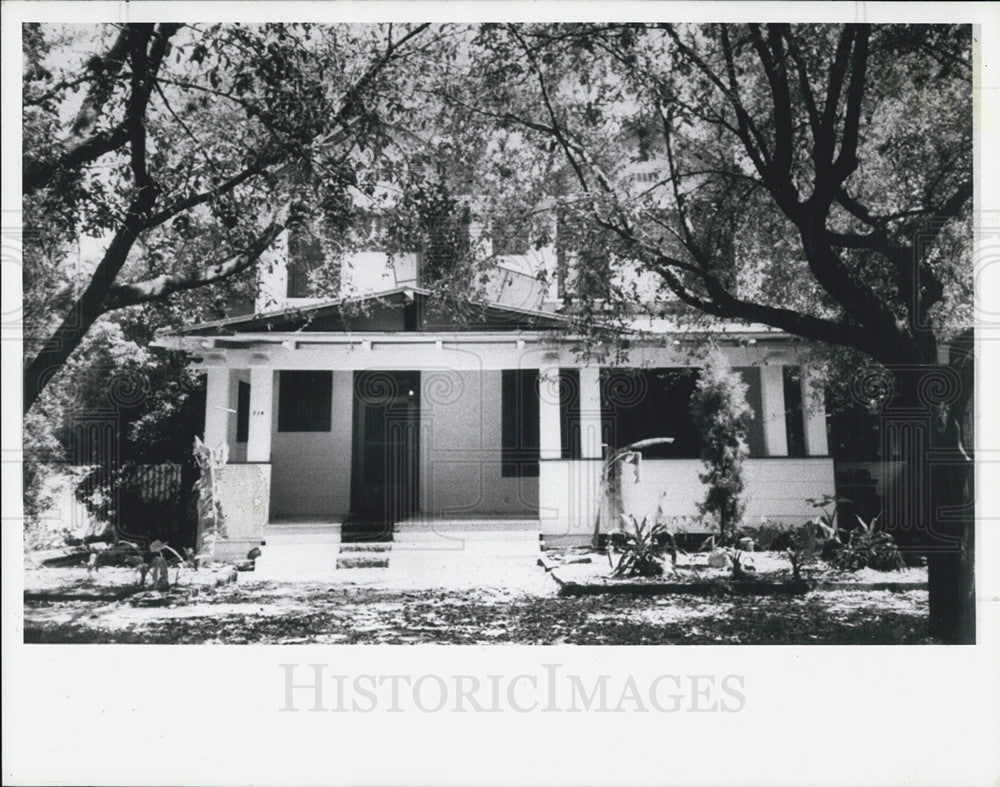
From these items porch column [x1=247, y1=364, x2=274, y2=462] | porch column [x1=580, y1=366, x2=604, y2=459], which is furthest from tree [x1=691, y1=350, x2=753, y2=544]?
porch column [x1=247, y1=364, x2=274, y2=462]

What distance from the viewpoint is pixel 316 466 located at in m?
6.28

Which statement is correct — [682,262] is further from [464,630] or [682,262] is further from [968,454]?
[464,630]

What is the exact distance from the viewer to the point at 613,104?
574 centimetres

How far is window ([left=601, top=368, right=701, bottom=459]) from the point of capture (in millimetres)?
5715

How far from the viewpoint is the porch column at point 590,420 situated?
5676 mm

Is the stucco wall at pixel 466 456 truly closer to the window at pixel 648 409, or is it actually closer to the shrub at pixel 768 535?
the window at pixel 648 409

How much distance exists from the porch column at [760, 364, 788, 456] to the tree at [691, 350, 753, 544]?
0.49 feet

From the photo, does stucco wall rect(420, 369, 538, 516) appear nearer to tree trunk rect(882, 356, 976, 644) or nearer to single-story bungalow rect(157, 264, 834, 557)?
single-story bungalow rect(157, 264, 834, 557)

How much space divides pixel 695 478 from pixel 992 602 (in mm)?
2113

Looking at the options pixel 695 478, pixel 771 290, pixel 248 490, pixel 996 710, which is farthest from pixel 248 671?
pixel 996 710

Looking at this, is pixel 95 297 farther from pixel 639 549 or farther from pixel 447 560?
pixel 639 549

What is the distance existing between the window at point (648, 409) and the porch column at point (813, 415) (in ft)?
2.73

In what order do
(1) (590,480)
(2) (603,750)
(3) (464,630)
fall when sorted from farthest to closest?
(1) (590,480) < (3) (464,630) < (2) (603,750)

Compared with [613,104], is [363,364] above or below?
below
